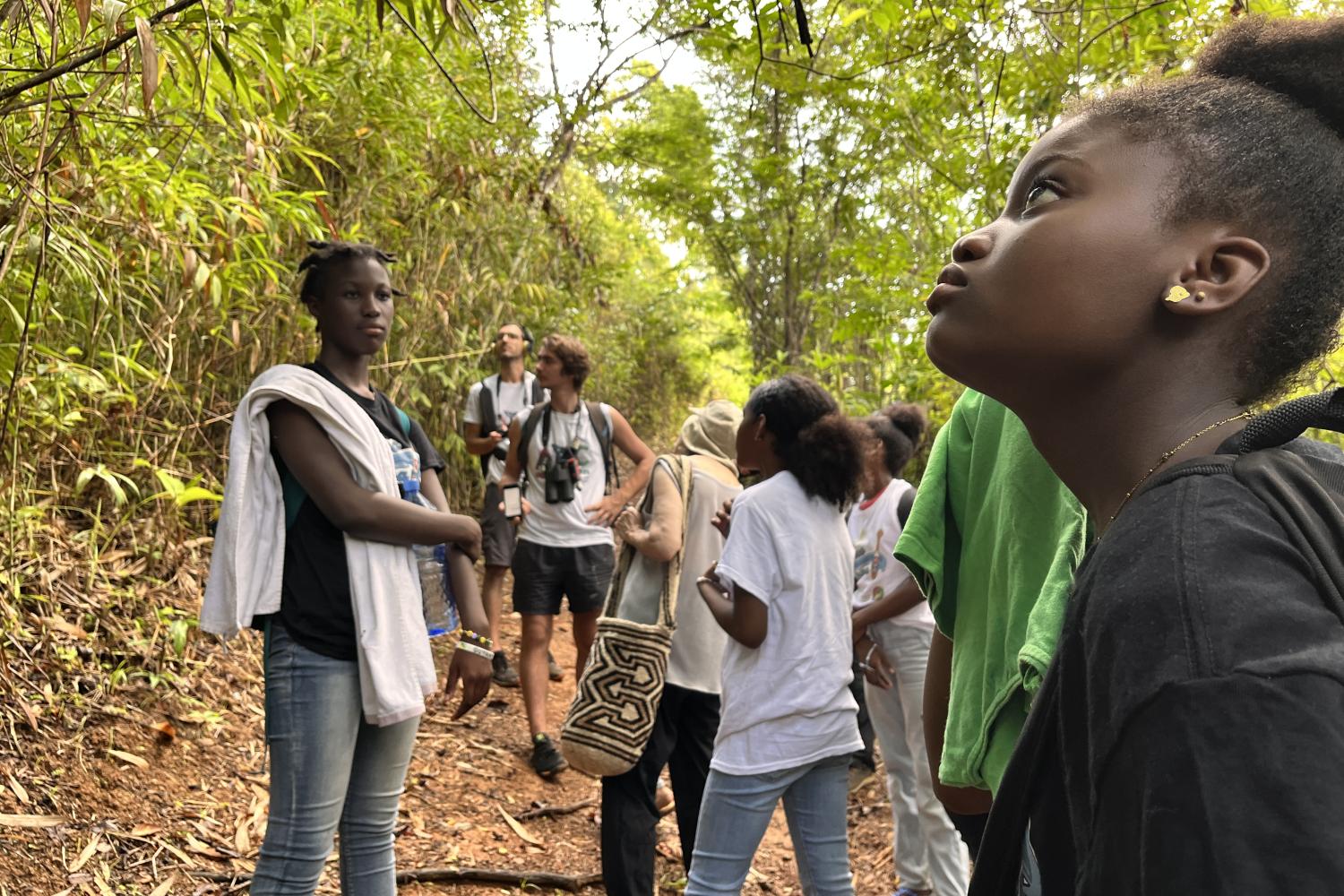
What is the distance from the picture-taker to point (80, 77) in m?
2.88

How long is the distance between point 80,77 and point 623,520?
2100 millimetres

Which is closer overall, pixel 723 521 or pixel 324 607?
pixel 324 607

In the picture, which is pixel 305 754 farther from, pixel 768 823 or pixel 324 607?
pixel 768 823

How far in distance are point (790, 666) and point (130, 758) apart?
279 centimetres

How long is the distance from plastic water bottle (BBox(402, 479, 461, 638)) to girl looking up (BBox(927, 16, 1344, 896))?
7.41 feet

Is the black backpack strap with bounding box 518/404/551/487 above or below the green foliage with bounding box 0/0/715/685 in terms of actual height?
below

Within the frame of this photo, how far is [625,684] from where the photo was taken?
3.67m

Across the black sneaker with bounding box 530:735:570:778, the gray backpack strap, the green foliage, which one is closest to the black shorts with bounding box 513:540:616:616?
the black sneaker with bounding box 530:735:570:778

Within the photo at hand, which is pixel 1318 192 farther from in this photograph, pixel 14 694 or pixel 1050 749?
pixel 14 694

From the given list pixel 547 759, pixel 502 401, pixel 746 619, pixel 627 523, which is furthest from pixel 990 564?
pixel 502 401

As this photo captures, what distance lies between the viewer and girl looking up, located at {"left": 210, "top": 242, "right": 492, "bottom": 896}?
2717mm

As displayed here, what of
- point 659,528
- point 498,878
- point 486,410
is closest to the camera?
point 659,528

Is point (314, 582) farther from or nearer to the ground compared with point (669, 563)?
farther from the ground

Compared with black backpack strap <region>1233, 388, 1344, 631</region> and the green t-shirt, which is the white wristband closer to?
the green t-shirt
